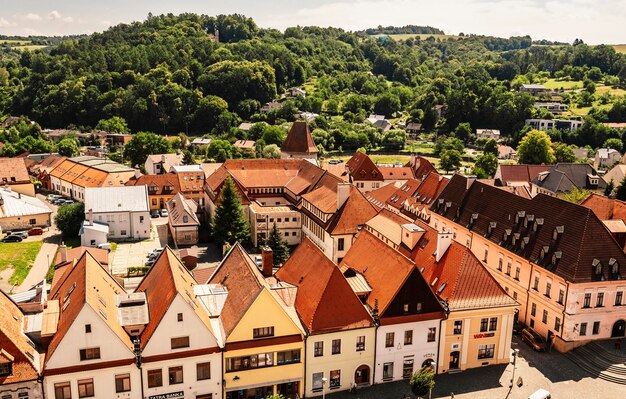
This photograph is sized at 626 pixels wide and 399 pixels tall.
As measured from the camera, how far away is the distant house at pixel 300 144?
101 meters

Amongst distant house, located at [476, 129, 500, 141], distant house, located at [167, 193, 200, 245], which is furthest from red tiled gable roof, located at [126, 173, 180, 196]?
distant house, located at [476, 129, 500, 141]

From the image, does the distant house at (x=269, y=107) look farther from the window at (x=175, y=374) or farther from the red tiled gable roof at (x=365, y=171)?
the window at (x=175, y=374)

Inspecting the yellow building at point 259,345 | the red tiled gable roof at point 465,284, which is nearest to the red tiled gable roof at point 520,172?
the red tiled gable roof at point 465,284

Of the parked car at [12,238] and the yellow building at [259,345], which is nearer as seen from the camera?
the yellow building at [259,345]

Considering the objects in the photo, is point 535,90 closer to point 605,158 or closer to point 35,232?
point 605,158

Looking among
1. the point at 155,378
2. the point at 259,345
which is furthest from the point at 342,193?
the point at 155,378

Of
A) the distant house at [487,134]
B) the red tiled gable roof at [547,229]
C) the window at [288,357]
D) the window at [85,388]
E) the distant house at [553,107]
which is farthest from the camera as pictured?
the distant house at [553,107]

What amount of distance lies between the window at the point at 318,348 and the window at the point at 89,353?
1286cm

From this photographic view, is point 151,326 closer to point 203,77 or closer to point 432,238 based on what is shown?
point 432,238

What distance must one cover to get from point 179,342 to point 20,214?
56356 millimetres

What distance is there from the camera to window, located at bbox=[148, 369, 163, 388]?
1305 inches

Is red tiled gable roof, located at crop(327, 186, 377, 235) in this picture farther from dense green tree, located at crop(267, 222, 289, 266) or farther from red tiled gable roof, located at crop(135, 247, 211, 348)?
red tiled gable roof, located at crop(135, 247, 211, 348)

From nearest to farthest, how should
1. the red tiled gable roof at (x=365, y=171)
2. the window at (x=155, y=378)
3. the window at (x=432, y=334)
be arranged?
1. the window at (x=155, y=378)
2. the window at (x=432, y=334)
3. the red tiled gable roof at (x=365, y=171)

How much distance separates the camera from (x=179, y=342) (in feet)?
109
